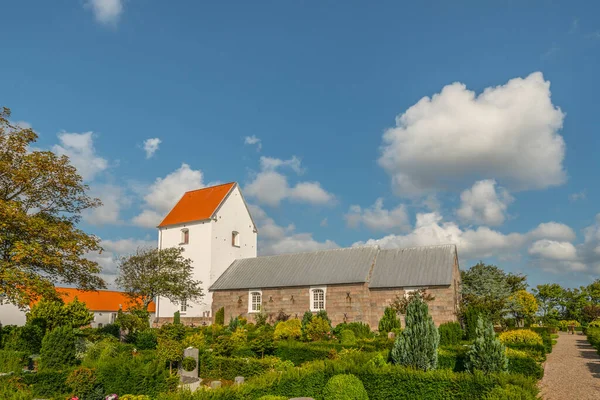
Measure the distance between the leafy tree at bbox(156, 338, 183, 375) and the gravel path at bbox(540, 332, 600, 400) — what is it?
11.0 meters

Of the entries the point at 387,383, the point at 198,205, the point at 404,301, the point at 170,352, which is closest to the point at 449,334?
the point at 404,301

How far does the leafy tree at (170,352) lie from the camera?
1541cm

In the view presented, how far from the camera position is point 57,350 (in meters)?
15.3

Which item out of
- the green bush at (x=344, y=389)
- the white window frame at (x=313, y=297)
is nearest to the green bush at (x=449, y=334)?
the white window frame at (x=313, y=297)

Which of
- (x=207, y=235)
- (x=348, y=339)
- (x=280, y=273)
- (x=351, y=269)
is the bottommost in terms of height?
(x=348, y=339)

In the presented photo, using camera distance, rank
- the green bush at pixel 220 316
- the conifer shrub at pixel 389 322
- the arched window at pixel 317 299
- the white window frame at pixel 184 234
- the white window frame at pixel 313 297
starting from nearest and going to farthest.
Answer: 1. the conifer shrub at pixel 389 322
2. the white window frame at pixel 313 297
3. the arched window at pixel 317 299
4. the green bush at pixel 220 316
5. the white window frame at pixel 184 234

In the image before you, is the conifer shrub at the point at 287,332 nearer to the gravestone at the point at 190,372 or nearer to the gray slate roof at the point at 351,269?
the gray slate roof at the point at 351,269

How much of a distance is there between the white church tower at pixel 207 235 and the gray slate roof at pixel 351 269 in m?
1.76

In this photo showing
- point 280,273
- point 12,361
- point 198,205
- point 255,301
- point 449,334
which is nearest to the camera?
point 12,361

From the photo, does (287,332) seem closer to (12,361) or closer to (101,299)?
(12,361)

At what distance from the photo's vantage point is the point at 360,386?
34.1 ft

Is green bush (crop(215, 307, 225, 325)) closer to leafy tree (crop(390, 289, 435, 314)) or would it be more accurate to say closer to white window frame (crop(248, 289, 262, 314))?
white window frame (crop(248, 289, 262, 314))

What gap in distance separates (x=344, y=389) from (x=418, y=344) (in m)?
3.05

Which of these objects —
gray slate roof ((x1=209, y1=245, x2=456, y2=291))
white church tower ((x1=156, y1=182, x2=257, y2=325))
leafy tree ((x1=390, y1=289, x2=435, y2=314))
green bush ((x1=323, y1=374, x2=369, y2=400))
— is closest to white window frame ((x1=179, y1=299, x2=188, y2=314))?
white church tower ((x1=156, y1=182, x2=257, y2=325))
